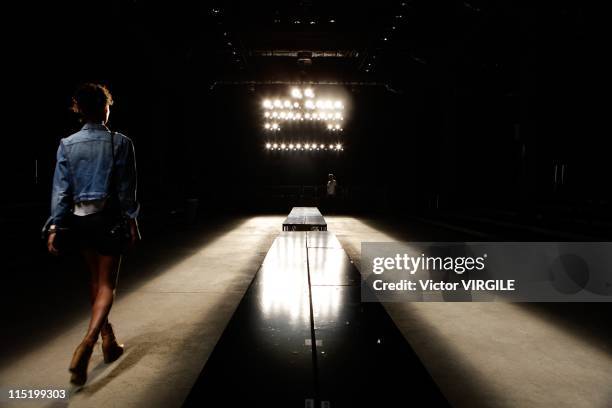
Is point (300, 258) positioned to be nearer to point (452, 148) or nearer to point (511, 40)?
point (511, 40)

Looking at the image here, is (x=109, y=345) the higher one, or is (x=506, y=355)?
(x=109, y=345)

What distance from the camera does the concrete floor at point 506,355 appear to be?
2.60 m

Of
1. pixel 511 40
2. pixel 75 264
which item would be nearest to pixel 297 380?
pixel 75 264

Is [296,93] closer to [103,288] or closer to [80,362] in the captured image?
[103,288]

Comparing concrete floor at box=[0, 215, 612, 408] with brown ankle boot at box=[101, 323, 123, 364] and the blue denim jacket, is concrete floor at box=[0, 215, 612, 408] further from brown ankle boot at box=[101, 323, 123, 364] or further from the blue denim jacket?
the blue denim jacket

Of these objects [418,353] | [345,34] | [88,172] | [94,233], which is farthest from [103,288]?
[345,34]

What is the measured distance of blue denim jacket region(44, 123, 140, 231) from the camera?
8.11 feet

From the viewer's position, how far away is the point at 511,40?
1180cm

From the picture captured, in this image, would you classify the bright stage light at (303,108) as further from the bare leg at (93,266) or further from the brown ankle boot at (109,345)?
the bare leg at (93,266)

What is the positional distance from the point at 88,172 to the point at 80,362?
42.6 inches

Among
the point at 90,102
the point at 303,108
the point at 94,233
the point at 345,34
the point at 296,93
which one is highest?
the point at 345,34

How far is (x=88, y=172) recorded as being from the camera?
2.50 m

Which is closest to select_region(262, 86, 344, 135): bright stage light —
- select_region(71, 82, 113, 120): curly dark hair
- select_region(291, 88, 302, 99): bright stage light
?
select_region(291, 88, 302, 99): bright stage light

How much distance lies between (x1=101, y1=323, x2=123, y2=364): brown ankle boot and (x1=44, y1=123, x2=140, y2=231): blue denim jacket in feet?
2.74
